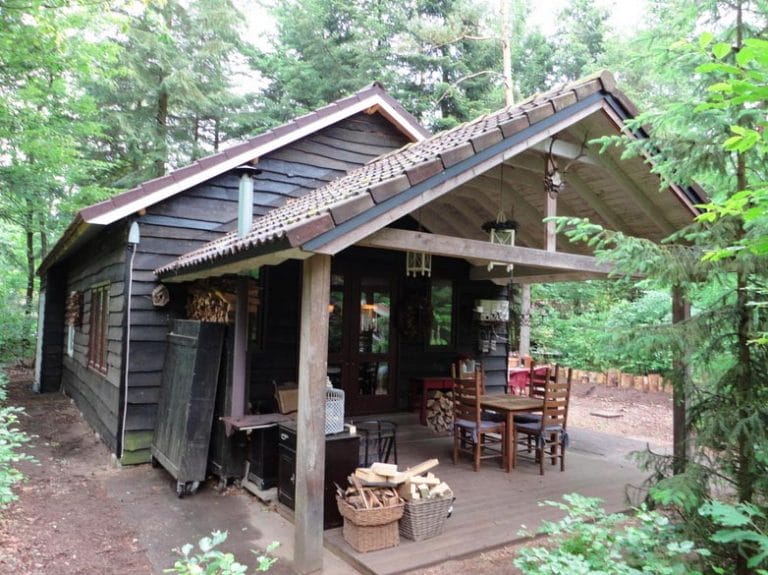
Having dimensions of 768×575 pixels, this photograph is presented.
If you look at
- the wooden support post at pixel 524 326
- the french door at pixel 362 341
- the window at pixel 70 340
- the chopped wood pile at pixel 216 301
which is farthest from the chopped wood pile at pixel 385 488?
the wooden support post at pixel 524 326

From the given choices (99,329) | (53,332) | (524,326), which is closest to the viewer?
(99,329)

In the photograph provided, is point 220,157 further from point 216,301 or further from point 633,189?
point 633,189

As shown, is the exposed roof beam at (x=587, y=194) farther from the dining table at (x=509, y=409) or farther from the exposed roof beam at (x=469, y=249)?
the dining table at (x=509, y=409)

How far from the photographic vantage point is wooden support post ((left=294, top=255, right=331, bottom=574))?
3445 millimetres

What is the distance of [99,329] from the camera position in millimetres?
7707

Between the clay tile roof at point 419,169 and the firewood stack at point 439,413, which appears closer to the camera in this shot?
the clay tile roof at point 419,169

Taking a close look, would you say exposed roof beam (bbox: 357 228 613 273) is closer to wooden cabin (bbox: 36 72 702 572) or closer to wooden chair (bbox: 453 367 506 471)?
wooden cabin (bbox: 36 72 702 572)

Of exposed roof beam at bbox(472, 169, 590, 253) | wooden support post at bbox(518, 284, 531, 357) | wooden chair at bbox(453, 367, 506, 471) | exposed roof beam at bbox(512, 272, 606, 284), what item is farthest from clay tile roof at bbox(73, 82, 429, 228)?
wooden support post at bbox(518, 284, 531, 357)

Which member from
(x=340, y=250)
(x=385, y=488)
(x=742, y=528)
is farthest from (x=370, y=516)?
(x=742, y=528)

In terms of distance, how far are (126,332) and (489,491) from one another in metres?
4.32

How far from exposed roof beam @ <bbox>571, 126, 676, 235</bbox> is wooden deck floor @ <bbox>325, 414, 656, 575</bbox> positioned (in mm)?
2765

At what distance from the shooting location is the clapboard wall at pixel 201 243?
601 centimetres

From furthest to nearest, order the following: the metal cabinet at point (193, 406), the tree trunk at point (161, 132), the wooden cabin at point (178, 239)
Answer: the tree trunk at point (161, 132) → the wooden cabin at point (178, 239) → the metal cabinet at point (193, 406)

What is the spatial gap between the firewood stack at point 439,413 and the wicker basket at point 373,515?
3.58 meters
